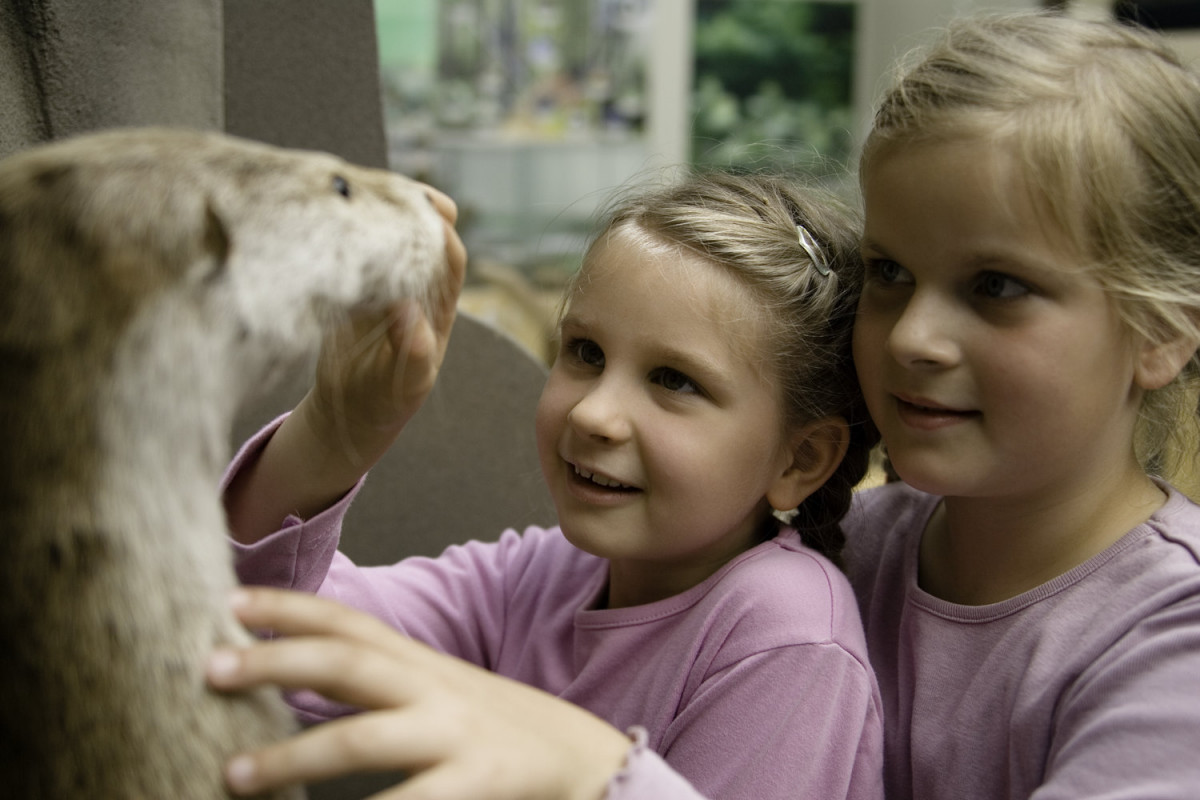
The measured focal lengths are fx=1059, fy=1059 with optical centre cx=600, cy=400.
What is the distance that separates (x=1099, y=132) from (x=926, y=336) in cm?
24

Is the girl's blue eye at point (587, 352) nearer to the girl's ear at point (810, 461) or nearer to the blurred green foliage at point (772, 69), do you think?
the girl's ear at point (810, 461)

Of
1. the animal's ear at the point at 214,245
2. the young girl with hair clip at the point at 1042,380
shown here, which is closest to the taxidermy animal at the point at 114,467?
the animal's ear at the point at 214,245

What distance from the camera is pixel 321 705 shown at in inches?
43.9

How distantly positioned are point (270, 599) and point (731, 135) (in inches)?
225

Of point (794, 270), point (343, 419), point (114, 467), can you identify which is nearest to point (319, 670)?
point (114, 467)

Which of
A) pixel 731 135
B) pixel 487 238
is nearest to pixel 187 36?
pixel 487 238

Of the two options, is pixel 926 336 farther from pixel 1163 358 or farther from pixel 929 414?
pixel 1163 358

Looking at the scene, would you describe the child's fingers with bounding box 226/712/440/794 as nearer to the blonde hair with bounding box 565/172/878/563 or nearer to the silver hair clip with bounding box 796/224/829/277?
the blonde hair with bounding box 565/172/878/563

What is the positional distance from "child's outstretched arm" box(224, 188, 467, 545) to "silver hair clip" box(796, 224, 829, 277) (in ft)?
1.33

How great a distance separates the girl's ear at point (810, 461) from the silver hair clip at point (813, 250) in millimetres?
165

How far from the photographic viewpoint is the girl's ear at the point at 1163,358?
0.97 meters

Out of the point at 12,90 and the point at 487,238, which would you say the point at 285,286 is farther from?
the point at 487,238

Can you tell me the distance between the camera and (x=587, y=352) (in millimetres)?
1142

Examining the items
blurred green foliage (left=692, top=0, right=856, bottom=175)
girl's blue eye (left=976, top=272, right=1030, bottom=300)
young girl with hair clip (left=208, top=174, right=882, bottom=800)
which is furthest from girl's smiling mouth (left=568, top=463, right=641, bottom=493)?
blurred green foliage (left=692, top=0, right=856, bottom=175)
